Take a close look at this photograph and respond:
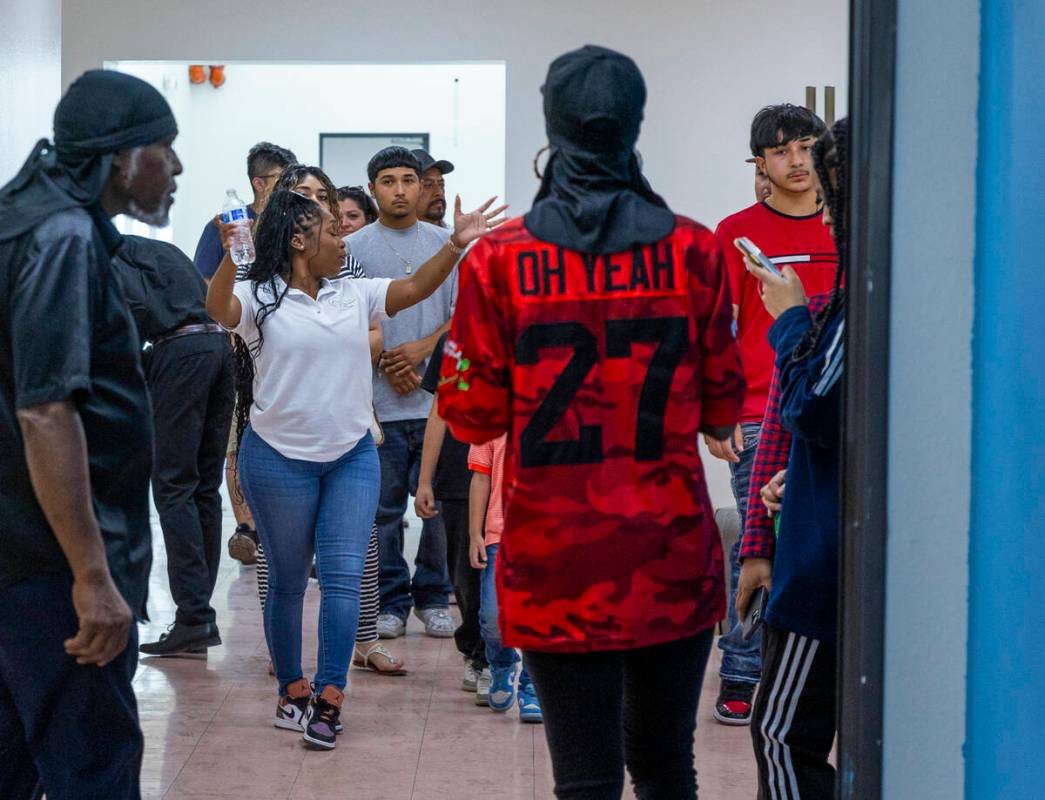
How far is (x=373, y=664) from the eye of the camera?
4473mm

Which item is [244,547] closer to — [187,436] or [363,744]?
[187,436]

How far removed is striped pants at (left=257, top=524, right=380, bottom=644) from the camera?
4270 mm

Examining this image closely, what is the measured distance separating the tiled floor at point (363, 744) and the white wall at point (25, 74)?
5.43ft

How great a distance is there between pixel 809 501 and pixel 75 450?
1.12m

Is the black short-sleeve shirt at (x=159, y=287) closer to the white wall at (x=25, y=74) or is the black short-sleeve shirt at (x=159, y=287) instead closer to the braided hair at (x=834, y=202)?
the white wall at (x=25, y=74)

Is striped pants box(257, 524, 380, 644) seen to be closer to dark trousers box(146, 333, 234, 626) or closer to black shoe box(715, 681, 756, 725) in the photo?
dark trousers box(146, 333, 234, 626)

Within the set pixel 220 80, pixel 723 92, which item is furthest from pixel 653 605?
pixel 220 80

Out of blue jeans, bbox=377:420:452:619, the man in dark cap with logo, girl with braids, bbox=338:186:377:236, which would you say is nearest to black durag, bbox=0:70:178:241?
the man in dark cap with logo

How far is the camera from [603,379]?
78.3 inches

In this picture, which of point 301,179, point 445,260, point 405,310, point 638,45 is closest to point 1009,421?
point 445,260

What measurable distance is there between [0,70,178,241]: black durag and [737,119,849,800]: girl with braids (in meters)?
1.07

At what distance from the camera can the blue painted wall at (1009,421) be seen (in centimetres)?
192

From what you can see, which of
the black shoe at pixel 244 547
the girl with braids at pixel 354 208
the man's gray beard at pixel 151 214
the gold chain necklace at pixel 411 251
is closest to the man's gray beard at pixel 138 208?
the man's gray beard at pixel 151 214

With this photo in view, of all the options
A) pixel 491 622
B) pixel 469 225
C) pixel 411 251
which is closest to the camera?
pixel 469 225
